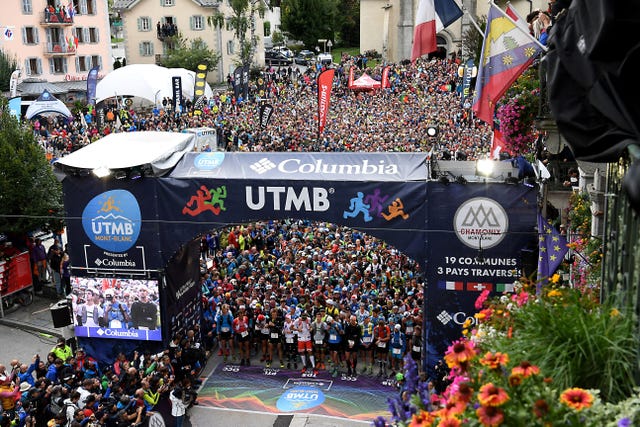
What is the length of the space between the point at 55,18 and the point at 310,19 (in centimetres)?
4522

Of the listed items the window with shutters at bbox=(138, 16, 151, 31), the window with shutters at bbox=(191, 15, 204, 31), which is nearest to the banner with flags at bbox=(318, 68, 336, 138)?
the window with shutters at bbox=(191, 15, 204, 31)

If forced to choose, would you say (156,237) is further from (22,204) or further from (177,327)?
(22,204)

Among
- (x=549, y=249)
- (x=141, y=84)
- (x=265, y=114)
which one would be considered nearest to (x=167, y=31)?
(x=141, y=84)

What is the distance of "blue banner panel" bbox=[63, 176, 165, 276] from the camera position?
16.0 m

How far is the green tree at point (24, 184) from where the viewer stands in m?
21.0

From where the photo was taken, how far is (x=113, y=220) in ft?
53.3

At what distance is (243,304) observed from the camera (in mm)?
18016

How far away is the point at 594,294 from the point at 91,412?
9491 millimetres

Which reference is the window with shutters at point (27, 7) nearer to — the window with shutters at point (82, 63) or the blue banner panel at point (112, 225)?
the window with shutters at point (82, 63)

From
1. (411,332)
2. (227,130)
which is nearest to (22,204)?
(411,332)

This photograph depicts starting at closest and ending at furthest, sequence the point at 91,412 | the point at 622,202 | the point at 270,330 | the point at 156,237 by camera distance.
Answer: the point at 622,202, the point at 91,412, the point at 156,237, the point at 270,330

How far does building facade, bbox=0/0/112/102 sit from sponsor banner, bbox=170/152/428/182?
41.2 m

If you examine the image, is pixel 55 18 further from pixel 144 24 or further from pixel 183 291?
pixel 183 291

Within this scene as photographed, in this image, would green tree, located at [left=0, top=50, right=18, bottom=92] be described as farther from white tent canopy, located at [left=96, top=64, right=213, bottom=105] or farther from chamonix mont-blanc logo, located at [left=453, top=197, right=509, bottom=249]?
chamonix mont-blanc logo, located at [left=453, top=197, right=509, bottom=249]
